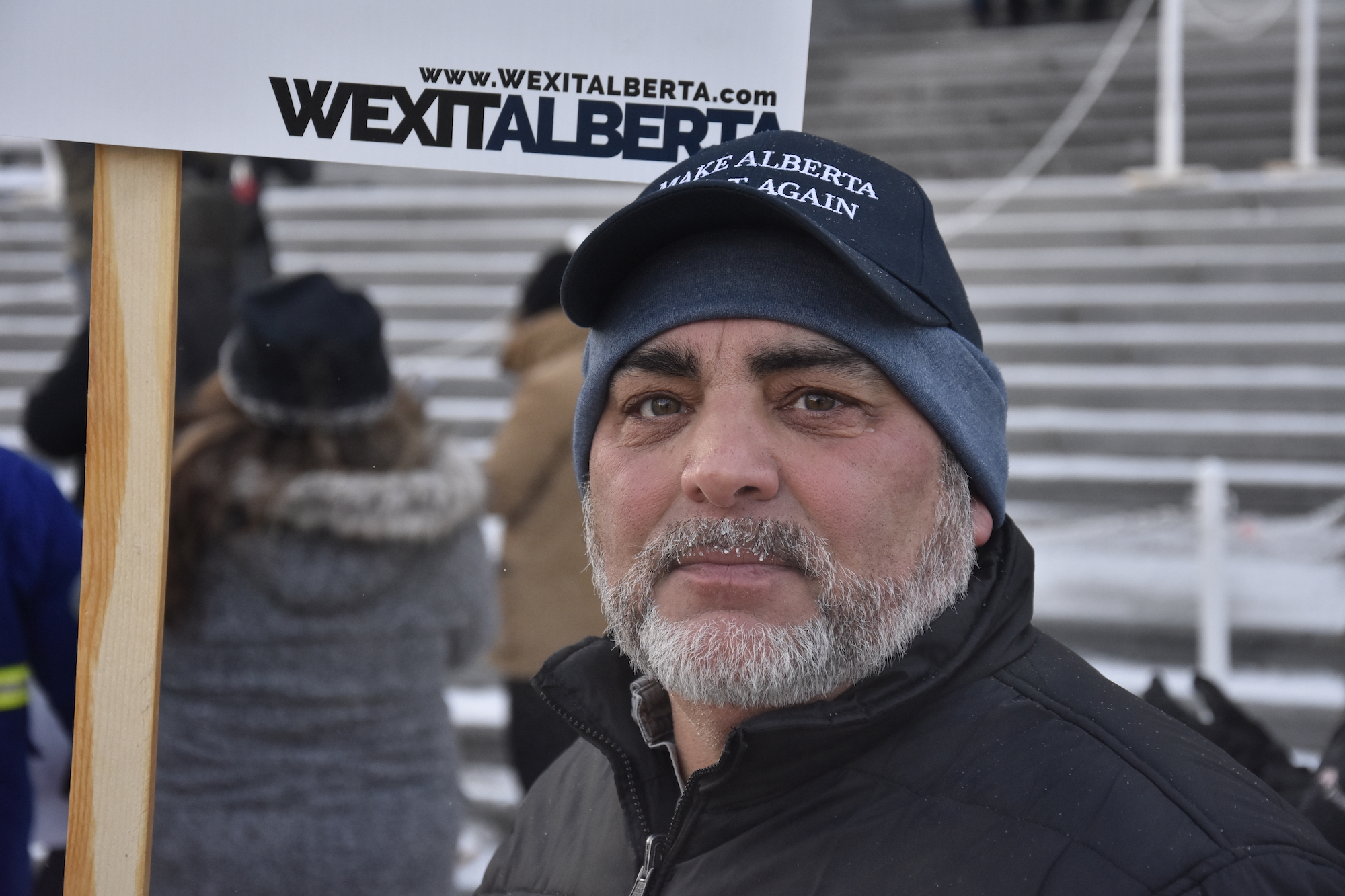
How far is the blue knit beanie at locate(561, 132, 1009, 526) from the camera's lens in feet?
4.25

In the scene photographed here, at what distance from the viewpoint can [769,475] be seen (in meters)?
1.27

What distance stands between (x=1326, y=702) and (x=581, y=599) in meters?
2.93

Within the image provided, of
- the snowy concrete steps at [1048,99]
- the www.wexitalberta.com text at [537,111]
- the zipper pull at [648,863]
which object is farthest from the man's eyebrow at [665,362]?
the snowy concrete steps at [1048,99]

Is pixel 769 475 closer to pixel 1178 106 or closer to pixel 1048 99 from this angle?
pixel 1178 106

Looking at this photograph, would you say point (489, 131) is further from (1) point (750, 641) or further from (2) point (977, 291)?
(2) point (977, 291)

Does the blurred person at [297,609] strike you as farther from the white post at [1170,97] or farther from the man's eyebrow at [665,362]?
the white post at [1170,97]

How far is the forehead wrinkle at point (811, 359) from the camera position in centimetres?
131

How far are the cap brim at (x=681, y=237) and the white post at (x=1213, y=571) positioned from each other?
379cm

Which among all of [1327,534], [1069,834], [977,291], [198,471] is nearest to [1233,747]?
[1069,834]

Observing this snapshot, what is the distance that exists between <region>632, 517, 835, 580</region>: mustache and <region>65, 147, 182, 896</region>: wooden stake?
1.80 ft

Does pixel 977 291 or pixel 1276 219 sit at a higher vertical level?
pixel 1276 219

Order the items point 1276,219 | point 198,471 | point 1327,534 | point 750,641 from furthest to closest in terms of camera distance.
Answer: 1. point 1276,219
2. point 1327,534
3. point 198,471
4. point 750,641

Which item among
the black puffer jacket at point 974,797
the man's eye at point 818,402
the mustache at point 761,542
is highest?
the man's eye at point 818,402

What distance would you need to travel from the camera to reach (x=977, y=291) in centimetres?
776
